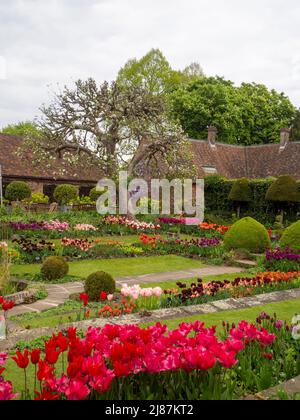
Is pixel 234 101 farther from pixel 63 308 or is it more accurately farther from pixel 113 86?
pixel 63 308

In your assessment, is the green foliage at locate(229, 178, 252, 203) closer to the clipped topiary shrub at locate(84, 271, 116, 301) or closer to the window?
the window

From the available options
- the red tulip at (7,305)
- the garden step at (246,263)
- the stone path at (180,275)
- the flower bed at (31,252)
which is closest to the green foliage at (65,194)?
the flower bed at (31,252)

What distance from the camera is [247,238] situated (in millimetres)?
15695

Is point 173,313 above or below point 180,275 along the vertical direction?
above

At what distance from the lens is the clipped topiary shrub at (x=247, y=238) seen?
15664 mm

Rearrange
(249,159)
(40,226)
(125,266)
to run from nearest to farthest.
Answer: (125,266)
(40,226)
(249,159)

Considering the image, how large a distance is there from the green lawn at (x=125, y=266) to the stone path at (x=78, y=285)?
59 centimetres

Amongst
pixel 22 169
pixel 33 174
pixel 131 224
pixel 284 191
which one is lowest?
pixel 131 224

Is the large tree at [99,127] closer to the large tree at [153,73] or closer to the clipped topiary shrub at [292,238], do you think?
the clipped topiary shrub at [292,238]

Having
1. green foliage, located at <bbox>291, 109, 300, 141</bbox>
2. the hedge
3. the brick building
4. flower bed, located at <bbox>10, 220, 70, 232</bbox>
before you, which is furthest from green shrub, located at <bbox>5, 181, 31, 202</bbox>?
green foliage, located at <bbox>291, 109, 300, 141</bbox>

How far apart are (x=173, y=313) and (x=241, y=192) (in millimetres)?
21350

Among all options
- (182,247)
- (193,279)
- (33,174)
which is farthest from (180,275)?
(33,174)

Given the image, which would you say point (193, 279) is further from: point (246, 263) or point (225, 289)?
point (246, 263)
